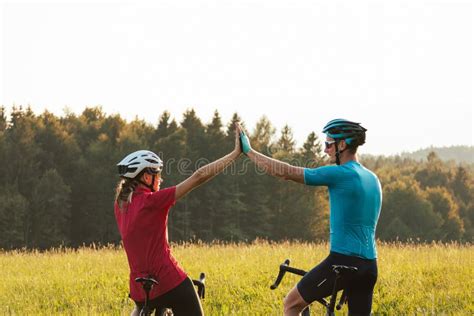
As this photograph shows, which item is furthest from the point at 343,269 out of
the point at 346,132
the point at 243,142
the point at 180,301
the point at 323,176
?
the point at 243,142

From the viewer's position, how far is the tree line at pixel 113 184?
201 ft

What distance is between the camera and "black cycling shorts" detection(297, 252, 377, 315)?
5965mm

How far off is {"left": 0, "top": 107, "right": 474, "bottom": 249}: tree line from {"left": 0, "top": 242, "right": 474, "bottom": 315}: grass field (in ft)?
148

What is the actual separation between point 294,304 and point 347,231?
0.83 meters

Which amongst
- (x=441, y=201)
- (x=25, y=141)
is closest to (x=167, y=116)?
(x=25, y=141)

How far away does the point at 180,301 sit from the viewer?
5.74 metres

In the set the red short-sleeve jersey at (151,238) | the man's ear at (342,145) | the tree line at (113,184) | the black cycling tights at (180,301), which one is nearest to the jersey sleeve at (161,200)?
the red short-sleeve jersey at (151,238)

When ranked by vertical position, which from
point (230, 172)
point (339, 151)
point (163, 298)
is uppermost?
point (339, 151)

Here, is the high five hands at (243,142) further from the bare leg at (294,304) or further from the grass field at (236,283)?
the grass field at (236,283)

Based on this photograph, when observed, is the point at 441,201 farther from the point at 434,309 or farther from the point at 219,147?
the point at 434,309

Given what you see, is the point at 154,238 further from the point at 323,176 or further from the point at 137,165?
the point at 323,176

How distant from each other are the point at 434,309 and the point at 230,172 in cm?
6202

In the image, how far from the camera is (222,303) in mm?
11547

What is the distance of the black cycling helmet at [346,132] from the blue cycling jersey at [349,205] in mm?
308
